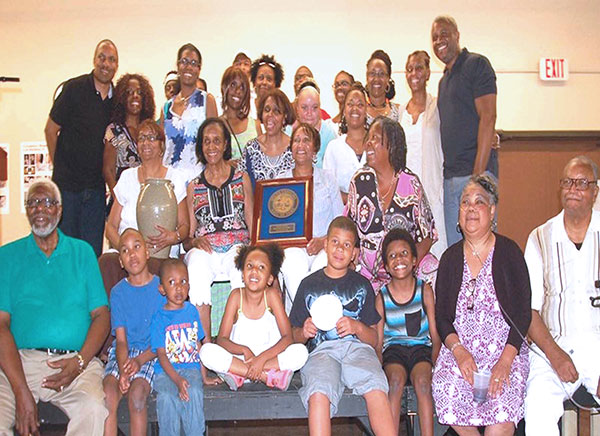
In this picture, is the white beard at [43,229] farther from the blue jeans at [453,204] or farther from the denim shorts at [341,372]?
the blue jeans at [453,204]

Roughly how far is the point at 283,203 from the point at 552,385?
81.1 inches

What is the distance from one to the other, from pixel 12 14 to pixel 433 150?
5744 millimetres

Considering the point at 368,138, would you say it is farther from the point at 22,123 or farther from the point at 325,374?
the point at 22,123

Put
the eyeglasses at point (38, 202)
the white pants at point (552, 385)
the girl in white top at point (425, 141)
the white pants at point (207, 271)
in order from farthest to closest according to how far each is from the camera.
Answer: the girl in white top at point (425, 141) → the white pants at point (207, 271) → the eyeglasses at point (38, 202) → the white pants at point (552, 385)

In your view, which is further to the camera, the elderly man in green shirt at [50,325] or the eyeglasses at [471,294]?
the eyeglasses at [471,294]

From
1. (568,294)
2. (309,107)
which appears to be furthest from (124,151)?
(568,294)

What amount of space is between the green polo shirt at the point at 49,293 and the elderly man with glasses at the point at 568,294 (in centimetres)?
242

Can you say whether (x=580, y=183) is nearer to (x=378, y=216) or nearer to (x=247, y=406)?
(x=378, y=216)

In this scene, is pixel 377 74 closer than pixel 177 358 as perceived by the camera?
No

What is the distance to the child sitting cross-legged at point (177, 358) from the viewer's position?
376 centimetres

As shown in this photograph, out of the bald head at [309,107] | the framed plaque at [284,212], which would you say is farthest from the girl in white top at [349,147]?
the framed plaque at [284,212]

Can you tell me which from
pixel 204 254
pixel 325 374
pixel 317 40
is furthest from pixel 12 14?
pixel 325 374

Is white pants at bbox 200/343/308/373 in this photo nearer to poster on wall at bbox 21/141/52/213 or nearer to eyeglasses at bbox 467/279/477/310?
eyeglasses at bbox 467/279/477/310

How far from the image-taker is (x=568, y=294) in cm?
396
